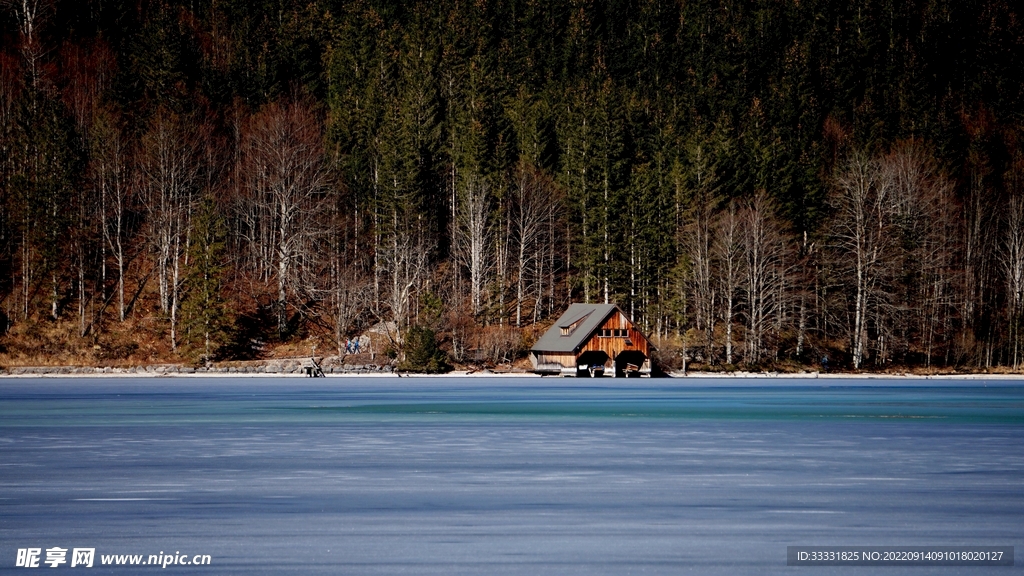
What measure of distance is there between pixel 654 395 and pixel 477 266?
118ft

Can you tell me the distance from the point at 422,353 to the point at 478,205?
16876mm

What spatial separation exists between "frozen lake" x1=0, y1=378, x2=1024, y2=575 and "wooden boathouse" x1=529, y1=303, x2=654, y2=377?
121 feet

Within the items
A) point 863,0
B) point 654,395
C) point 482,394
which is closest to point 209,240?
point 482,394

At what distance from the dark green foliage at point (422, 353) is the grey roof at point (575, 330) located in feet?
25.3

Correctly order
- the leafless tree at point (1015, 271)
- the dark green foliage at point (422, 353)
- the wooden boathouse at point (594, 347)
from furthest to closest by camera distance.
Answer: the leafless tree at point (1015, 271)
the wooden boathouse at point (594, 347)
the dark green foliage at point (422, 353)

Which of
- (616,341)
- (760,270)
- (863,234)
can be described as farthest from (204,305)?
(863,234)

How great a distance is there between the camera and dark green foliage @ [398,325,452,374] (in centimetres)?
7306

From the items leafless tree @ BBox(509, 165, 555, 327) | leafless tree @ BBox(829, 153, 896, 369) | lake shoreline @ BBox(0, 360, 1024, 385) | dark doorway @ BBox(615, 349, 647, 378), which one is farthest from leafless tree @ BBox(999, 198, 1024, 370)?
Answer: leafless tree @ BBox(509, 165, 555, 327)

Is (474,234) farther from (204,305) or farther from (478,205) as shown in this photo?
(204,305)

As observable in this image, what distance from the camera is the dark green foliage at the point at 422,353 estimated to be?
73.1 metres

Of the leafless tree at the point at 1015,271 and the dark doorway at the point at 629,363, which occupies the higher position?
the leafless tree at the point at 1015,271

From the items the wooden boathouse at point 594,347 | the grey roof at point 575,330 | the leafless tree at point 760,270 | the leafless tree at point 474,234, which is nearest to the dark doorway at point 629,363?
the wooden boathouse at point 594,347

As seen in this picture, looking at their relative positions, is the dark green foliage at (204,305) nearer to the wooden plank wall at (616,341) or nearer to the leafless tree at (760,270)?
the wooden plank wall at (616,341)

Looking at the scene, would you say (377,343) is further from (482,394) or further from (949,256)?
Answer: (949,256)
